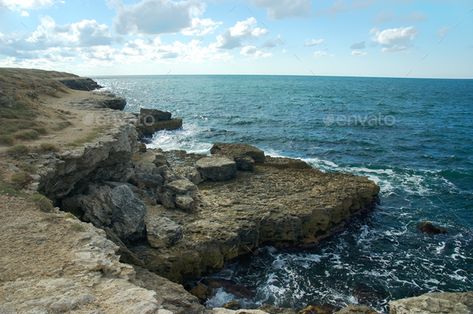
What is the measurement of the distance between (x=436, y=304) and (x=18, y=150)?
21.2 metres

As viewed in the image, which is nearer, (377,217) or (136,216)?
(136,216)

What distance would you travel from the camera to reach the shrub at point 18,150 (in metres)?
19.4

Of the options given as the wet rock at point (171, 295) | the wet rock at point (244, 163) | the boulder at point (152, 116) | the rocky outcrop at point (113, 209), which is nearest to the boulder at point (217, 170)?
the wet rock at point (244, 163)

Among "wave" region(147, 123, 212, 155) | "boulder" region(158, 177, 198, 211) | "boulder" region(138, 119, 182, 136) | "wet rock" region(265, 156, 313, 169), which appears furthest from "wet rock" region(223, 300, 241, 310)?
"boulder" region(138, 119, 182, 136)

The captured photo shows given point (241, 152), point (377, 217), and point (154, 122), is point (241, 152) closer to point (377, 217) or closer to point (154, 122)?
point (377, 217)

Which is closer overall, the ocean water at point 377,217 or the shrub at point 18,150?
the shrub at point 18,150

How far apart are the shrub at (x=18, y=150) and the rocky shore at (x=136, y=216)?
Result: 6 centimetres

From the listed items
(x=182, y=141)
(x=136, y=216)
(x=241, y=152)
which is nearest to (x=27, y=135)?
(x=136, y=216)

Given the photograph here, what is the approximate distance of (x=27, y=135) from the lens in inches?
861

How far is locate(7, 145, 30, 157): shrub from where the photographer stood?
63.6 ft

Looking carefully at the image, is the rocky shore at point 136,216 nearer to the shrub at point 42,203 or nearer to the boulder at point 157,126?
the shrub at point 42,203

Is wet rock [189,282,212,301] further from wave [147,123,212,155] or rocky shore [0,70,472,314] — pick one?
wave [147,123,212,155]

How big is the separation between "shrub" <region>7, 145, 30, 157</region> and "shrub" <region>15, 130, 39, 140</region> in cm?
216

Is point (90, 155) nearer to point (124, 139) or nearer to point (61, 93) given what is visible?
point (124, 139)
